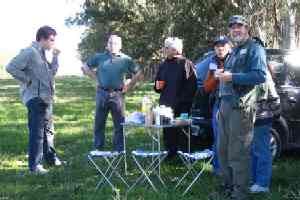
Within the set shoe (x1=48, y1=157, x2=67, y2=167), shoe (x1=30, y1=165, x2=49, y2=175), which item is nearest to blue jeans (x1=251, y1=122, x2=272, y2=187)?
shoe (x1=30, y1=165, x2=49, y2=175)

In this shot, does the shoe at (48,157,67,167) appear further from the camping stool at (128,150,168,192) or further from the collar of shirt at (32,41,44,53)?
the collar of shirt at (32,41,44,53)

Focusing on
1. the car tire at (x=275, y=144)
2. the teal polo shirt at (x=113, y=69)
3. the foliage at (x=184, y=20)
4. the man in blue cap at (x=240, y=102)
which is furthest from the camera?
the foliage at (x=184, y=20)

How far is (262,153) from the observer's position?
7668mm

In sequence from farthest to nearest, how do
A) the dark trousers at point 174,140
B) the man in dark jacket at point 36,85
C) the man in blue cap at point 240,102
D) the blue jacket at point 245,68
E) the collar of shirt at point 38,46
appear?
the dark trousers at point 174,140
the collar of shirt at point 38,46
the man in dark jacket at point 36,85
the man in blue cap at point 240,102
the blue jacket at point 245,68

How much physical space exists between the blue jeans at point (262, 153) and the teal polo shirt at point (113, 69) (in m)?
3.08

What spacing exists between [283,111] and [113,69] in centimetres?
271

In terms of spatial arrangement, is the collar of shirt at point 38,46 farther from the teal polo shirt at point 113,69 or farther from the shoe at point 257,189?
the shoe at point 257,189

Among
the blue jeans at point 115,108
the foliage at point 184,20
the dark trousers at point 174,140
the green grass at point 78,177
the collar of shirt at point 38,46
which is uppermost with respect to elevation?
the foliage at point 184,20

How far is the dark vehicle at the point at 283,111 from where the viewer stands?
941 cm

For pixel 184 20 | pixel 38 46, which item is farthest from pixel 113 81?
pixel 184 20

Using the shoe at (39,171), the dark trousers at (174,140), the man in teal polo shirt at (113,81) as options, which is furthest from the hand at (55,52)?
the dark trousers at (174,140)

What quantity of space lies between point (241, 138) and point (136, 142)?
5.46 meters

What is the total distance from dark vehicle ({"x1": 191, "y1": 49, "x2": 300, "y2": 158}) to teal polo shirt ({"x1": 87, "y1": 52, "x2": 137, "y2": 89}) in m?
1.27

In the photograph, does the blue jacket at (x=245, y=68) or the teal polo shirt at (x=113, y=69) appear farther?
the teal polo shirt at (x=113, y=69)
